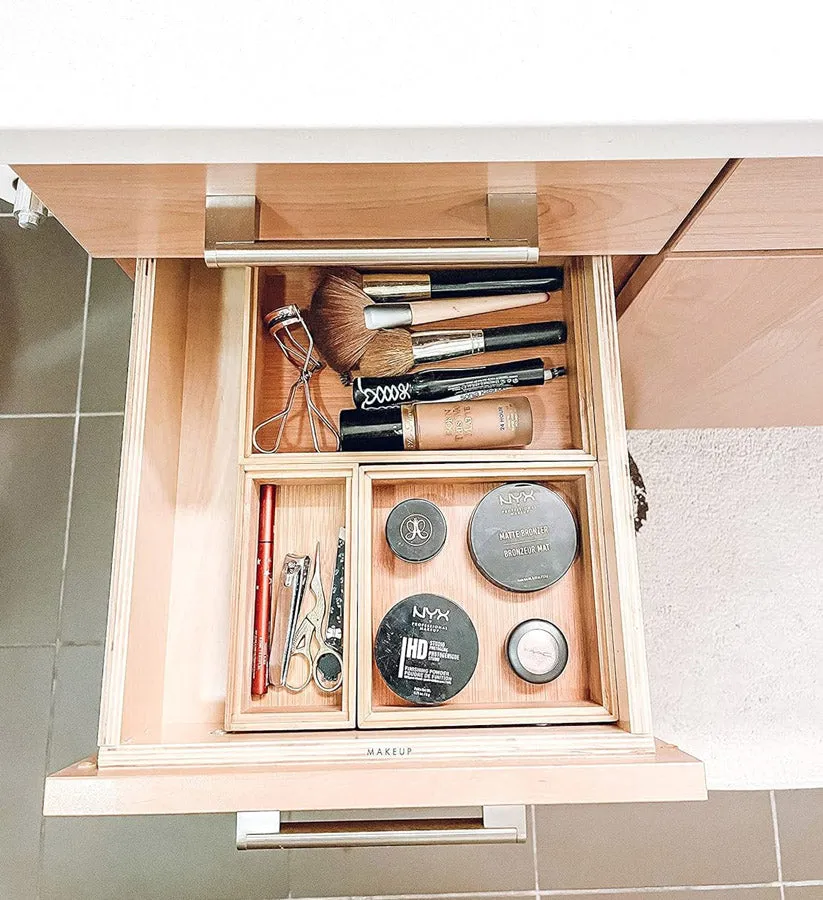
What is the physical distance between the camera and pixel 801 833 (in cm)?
114

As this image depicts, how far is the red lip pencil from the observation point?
79cm

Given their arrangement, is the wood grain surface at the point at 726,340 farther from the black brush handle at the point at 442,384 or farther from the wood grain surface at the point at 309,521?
the wood grain surface at the point at 309,521

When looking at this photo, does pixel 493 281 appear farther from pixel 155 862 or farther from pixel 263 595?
pixel 155 862

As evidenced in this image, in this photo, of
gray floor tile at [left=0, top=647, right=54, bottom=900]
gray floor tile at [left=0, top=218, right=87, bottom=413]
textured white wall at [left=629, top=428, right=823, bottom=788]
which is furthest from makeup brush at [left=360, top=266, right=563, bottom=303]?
A: gray floor tile at [left=0, top=647, right=54, bottom=900]

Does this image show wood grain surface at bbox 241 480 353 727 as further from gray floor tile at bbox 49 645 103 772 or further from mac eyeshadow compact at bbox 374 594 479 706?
gray floor tile at bbox 49 645 103 772

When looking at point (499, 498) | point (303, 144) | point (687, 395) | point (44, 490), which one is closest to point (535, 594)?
point (499, 498)

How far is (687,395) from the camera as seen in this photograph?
3.50 feet

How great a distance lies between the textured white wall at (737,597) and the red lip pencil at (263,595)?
630 mm

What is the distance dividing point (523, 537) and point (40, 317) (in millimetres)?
876

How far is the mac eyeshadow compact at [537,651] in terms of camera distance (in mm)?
796

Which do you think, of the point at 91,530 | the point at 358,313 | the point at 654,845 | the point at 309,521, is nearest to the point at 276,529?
the point at 309,521

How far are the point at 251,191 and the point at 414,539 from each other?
39 centimetres

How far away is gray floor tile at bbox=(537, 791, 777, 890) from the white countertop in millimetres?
942

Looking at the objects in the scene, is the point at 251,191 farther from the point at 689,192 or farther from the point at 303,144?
the point at 689,192
